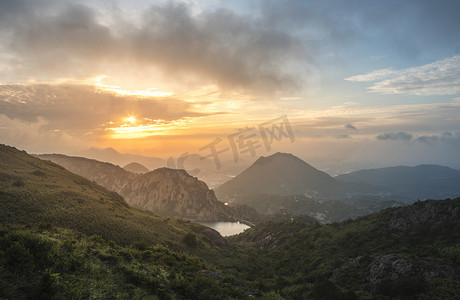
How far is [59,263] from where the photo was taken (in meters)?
14.6

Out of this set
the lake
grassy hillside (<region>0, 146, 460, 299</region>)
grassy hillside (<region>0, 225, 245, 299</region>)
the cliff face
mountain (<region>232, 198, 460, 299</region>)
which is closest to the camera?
grassy hillside (<region>0, 225, 245, 299</region>)

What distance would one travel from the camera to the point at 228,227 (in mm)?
160875

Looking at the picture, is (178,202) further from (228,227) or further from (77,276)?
(77,276)

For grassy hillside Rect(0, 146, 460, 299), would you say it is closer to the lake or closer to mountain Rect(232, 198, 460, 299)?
mountain Rect(232, 198, 460, 299)

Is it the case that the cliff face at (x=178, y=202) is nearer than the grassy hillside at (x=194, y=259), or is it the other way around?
the grassy hillside at (x=194, y=259)

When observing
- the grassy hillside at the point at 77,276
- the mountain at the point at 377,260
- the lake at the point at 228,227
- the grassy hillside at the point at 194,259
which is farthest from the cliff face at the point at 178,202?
the grassy hillside at the point at 77,276

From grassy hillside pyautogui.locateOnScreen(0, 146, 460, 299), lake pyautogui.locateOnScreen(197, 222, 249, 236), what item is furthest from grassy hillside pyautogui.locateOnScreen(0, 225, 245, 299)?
lake pyautogui.locateOnScreen(197, 222, 249, 236)

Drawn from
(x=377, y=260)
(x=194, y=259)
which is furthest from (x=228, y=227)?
(x=377, y=260)

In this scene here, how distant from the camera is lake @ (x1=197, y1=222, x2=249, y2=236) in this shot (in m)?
148

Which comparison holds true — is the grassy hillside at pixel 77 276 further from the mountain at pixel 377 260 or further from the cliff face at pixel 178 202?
the cliff face at pixel 178 202

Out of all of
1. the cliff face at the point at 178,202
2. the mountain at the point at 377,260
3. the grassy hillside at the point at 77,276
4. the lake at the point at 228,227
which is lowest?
the lake at the point at 228,227

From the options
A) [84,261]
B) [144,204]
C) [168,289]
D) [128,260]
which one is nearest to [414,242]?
[168,289]

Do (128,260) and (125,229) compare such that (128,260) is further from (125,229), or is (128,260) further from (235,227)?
(235,227)

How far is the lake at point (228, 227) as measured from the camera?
147550 mm
